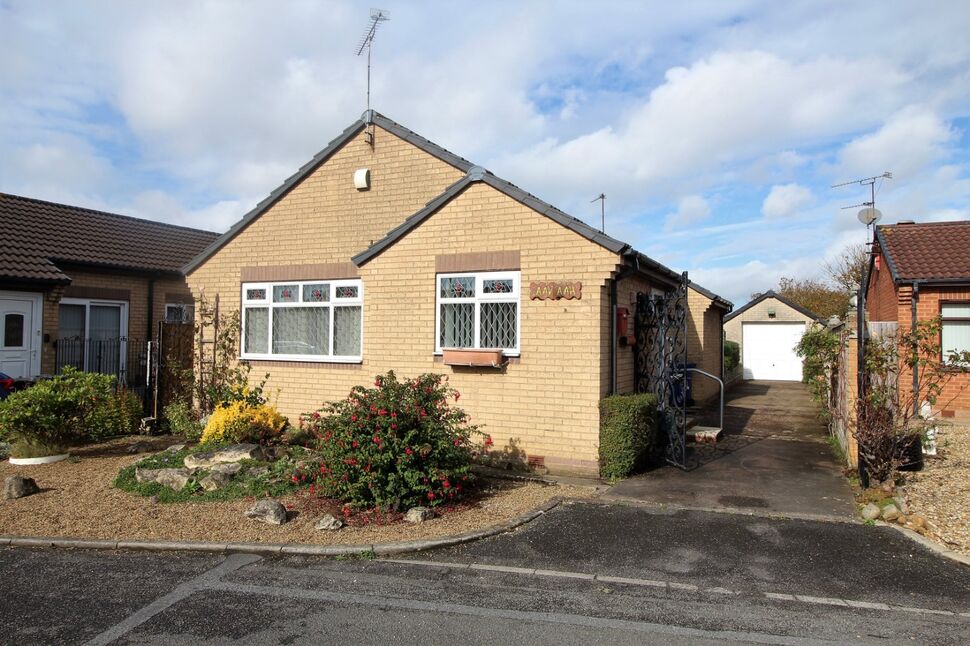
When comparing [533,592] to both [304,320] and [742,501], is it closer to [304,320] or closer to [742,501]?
[742,501]

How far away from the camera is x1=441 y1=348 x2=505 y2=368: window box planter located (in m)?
8.91

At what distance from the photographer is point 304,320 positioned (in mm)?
11422

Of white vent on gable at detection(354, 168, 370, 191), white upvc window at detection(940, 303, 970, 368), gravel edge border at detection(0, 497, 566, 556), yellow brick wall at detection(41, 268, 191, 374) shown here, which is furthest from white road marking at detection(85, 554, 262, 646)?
white upvc window at detection(940, 303, 970, 368)

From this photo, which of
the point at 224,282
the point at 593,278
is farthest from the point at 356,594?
the point at 224,282

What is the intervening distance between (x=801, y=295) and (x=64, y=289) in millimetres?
38934

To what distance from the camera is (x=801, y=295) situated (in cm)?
4019

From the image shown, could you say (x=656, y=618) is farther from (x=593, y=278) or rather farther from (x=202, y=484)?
(x=202, y=484)

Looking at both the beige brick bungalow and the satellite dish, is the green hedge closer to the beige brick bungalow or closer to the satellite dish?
the beige brick bungalow

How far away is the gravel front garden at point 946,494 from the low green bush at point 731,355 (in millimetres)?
14533

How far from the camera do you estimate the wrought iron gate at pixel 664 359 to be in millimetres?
9453

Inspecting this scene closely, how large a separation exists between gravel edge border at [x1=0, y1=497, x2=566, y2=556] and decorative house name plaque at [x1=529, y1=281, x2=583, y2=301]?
348cm

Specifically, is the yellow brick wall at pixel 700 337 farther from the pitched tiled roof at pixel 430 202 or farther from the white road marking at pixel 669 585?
the white road marking at pixel 669 585

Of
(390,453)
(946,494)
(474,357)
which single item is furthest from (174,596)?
(946,494)

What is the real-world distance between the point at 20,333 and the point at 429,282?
33.6 feet
